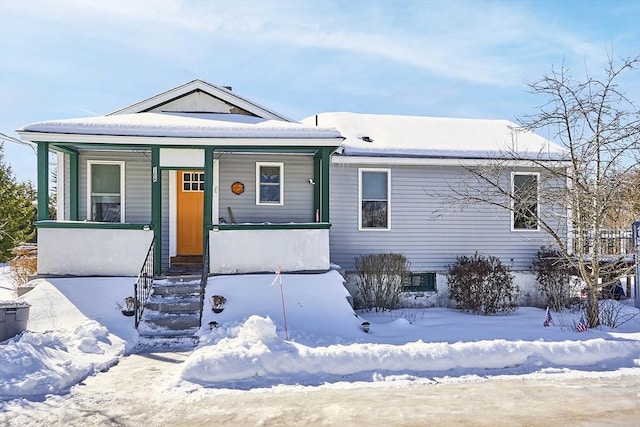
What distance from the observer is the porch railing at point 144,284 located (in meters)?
9.94

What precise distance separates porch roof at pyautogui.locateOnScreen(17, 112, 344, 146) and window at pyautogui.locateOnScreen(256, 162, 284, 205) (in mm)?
1868

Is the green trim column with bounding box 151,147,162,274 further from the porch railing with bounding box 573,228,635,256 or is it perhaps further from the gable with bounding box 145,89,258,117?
the porch railing with bounding box 573,228,635,256

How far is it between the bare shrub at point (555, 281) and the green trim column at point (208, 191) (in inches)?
327

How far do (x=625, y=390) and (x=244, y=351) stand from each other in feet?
17.2

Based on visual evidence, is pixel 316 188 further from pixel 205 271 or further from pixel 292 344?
pixel 292 344

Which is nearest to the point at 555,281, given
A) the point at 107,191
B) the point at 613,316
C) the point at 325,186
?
the point at 613,316

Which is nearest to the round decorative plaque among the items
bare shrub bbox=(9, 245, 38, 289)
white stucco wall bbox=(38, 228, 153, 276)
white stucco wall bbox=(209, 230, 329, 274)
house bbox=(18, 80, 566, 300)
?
house bbox=(18, 80, 566, 300)

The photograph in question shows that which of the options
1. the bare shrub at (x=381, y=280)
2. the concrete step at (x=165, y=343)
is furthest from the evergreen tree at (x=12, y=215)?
the bare shrub at (x=381, y=280)

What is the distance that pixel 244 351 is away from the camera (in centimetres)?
777

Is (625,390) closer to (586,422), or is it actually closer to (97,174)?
(586,422)

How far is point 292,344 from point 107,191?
7.51 meters

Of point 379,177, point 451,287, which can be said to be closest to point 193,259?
point 379,177

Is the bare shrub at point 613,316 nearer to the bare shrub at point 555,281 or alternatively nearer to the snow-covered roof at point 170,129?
the bare shrub at point 555,281

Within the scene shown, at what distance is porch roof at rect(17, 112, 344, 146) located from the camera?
11.1 metres
